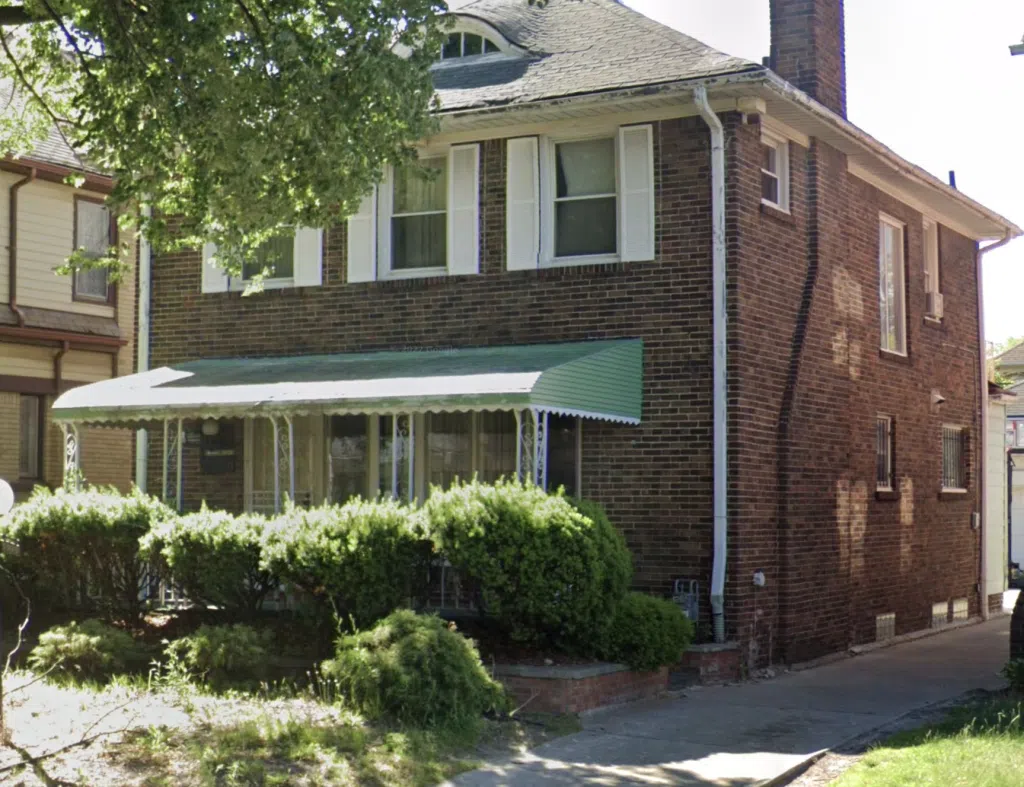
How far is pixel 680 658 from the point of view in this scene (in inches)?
508

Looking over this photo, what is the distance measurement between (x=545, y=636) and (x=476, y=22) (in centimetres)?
802

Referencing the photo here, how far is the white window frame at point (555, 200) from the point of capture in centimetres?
1495

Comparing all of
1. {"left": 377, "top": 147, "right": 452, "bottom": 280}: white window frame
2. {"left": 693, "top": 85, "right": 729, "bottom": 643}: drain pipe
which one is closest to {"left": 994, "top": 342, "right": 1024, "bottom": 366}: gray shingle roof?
{"left": 377, "top": 147, "right": 452, "bottom": 280}: white window frame

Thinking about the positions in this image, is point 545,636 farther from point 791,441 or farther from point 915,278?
point 915,278

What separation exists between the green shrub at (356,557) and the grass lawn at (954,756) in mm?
4007

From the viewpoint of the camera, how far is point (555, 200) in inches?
605

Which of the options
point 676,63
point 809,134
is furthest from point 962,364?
point 676,63

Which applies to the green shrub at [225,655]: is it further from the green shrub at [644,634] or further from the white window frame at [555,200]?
the white window frame at [555,200]

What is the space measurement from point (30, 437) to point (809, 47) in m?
13.2

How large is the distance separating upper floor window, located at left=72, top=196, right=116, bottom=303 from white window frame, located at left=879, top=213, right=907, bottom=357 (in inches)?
476

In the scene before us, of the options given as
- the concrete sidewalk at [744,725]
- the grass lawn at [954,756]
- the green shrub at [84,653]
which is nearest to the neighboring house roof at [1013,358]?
the concrete sidewalk at [744,725]

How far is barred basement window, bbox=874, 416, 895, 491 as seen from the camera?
1798 cm

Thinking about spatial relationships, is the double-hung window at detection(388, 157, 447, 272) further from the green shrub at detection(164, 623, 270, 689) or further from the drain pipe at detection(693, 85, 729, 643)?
the green shrub at detection(164, 623, 270, 689)

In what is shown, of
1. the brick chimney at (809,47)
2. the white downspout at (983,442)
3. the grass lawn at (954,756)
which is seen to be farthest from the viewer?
the white downspout at (983,442)
